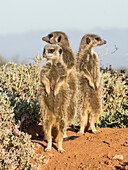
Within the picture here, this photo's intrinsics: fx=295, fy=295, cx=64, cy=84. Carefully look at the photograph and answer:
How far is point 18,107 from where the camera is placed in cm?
570

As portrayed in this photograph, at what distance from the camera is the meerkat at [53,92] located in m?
4.38

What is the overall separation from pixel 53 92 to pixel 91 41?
1614 mm

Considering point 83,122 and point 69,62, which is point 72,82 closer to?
point 69,62

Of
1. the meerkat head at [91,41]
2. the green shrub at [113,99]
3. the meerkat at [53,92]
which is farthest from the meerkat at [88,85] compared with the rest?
the meerkat at [53,92]

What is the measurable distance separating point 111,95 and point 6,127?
3495 mm

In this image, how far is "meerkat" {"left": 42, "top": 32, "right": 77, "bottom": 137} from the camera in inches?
205

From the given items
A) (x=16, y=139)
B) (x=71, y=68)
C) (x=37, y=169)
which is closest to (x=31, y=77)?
(x=71, y=68)

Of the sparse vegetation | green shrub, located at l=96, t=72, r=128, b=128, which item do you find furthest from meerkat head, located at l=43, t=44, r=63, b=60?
green shrub, located at l=96, t=72, r=128, b=128

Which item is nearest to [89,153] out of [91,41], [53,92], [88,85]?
[53,92]

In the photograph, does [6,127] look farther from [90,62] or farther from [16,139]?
[90,62]

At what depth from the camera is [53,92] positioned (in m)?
4.40

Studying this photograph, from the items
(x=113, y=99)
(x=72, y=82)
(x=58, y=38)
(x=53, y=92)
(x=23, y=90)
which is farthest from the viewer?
(x=113, y=99)

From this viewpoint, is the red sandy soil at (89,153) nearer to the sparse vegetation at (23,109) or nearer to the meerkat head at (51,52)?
the sparse vegetation at (23,109)

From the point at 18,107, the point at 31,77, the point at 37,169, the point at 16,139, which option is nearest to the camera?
the point at 37,169
